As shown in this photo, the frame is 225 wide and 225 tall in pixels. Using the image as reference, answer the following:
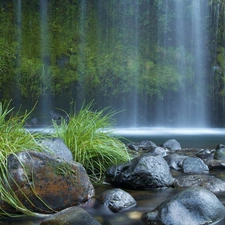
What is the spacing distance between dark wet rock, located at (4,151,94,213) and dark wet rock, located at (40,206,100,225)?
417 mm

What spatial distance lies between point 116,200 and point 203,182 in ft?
4.32

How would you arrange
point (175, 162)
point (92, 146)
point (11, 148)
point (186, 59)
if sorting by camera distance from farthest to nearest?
point (186, 59) → point (175, 162) → point (92, 146) → point (11, 148)

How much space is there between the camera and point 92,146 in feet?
15.3

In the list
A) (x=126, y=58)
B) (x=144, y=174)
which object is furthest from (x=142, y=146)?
(x=126, y=58)

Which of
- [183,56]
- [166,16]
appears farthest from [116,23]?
[183,56]

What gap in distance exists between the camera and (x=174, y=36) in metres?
18.2

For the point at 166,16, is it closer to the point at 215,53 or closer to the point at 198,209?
the point at 215,53

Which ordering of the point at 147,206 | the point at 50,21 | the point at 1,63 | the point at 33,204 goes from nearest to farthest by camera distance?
the point at 33,204 → the point at 147,206 → the point at 1,63 → the point at 50,21

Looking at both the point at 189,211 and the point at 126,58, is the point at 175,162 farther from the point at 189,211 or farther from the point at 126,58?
the point at 126,58

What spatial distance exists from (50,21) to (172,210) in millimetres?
14942

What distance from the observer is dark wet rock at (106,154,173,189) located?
4188mm

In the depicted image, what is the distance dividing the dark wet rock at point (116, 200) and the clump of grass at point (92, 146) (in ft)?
2.74

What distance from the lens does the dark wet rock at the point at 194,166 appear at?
5277 mm

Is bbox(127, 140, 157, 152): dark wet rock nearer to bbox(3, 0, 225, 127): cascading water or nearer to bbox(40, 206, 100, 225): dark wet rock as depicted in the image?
bbox(40, 206, 100, 225): dark wet rock
